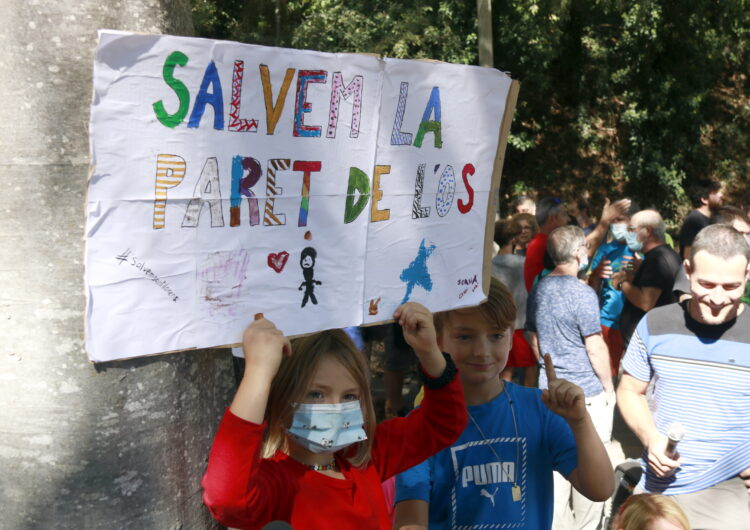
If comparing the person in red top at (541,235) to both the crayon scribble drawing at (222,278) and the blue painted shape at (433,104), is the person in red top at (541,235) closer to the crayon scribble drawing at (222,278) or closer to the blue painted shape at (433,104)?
the blue painted shape at (433,104)

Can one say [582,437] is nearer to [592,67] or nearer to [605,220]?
[605,220]

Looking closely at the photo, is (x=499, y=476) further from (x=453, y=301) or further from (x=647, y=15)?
(x=647, y=15)

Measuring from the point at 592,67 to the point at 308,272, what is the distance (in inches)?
668

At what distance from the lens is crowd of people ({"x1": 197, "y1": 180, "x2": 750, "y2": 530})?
2.16 m

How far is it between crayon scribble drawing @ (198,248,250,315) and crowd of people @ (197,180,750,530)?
10cm

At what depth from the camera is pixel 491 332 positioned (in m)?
3.00

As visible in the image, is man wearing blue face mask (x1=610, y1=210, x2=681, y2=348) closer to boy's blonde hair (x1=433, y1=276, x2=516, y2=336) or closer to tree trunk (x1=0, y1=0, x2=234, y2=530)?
boy's blonde hair (x1=433, y1=276, x2=516, y2=336)

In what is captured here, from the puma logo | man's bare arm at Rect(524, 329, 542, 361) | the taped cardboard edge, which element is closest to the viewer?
the puma logo

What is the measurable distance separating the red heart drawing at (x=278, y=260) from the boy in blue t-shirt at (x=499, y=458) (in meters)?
0.83

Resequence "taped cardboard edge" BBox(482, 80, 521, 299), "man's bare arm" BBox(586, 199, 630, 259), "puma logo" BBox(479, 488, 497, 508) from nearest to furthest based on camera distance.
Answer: "puma logo" BBox(479, 488, 497, 508) → "taped cardboard edge" BBox(482, 80, 521, 299) → "man's bare arm" BBox(586, 199, 630, 259)

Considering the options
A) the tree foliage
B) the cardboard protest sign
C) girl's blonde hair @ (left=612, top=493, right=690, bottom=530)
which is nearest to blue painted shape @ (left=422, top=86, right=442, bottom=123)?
the cardboard protest sign

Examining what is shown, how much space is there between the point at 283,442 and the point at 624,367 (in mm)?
2048

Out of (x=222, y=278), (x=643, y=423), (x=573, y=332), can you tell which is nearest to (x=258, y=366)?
(x=222, y=278)
